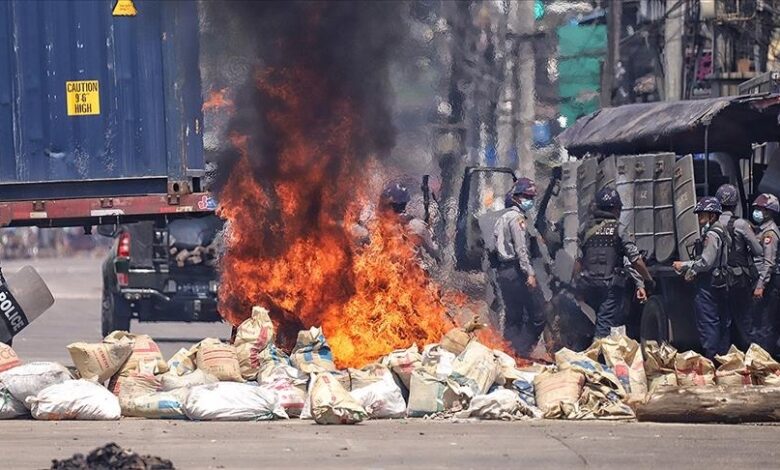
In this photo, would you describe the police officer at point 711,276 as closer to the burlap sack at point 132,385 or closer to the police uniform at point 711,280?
the police uniform at point 711,280

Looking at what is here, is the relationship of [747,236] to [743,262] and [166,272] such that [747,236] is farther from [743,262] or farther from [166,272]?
[166,272]

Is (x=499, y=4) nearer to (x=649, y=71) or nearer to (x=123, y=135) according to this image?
(x=649, y=71)

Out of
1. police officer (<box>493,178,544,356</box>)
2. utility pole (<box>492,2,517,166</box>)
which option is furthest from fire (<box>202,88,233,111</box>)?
utility pole (<box>492,2,517,166</box>)

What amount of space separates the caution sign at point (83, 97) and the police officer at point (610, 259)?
5146 mm

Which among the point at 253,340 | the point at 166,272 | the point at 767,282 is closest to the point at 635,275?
the point at 767,282

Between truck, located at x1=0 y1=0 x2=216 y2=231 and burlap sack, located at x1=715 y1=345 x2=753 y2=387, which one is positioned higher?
truck, located at x1=0 y1=0 x2=216 y2=231

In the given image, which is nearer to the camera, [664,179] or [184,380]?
[184,380]

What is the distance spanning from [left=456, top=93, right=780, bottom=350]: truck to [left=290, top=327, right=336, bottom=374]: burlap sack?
3.60m

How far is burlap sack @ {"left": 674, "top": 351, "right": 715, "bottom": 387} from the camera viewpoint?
11.8 meters

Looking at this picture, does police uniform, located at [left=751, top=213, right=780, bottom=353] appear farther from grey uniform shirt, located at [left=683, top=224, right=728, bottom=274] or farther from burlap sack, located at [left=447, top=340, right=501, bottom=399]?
burlap sack, located at [left=447, top=340, right=501, bottom=399]

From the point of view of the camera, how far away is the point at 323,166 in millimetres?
14359

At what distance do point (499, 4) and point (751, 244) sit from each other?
11.8m

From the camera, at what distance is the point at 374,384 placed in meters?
11.5

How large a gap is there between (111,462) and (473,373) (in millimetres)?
4189
